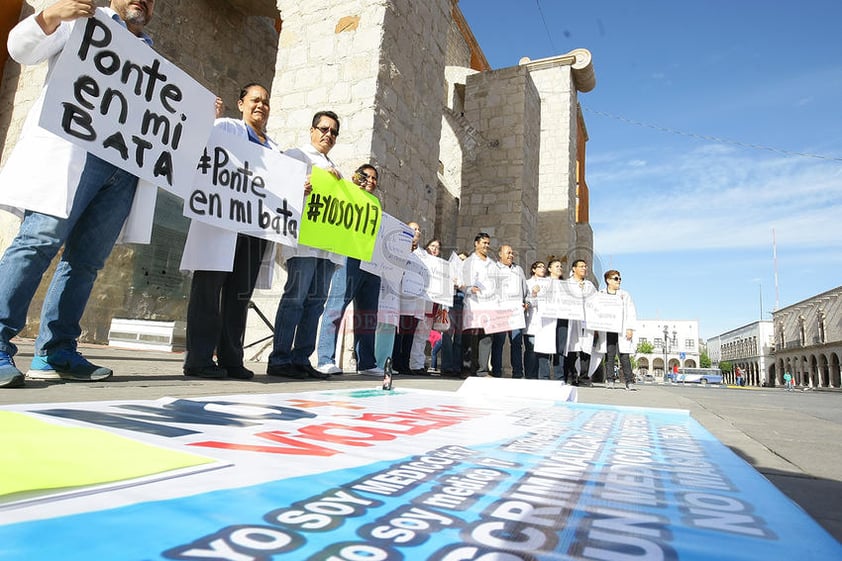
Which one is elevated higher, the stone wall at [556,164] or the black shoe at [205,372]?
the stone wall at [556,164]

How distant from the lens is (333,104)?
19.5 feet

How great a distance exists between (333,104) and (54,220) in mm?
4167

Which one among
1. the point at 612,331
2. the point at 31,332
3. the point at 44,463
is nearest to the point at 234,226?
the point at 44,463

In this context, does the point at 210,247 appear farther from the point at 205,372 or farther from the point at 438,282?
the point at 438,282

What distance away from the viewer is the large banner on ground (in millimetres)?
597

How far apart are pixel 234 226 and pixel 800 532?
3.26 m

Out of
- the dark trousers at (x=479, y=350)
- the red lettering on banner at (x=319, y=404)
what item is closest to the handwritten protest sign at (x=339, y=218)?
the red lettering on banner at (x=319, y=404)

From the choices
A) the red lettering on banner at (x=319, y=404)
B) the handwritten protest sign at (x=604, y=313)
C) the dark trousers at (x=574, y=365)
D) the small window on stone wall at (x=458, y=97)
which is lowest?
the red lettering on banner at (x=319, y=404)

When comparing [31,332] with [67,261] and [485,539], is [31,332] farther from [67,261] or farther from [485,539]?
[485,539]

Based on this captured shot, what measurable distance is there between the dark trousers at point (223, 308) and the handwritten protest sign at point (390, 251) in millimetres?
1311

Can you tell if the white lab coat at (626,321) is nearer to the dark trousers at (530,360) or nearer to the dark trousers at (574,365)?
the dark trousers at (574,365)

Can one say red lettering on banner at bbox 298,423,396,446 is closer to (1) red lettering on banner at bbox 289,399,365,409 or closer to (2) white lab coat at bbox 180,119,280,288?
(1) red lettering on banner at bbox 289,399,365,409

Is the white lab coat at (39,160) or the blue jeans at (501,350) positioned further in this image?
the blue jeans at (501,350)

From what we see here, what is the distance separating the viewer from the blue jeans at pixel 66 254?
7.24 feet
